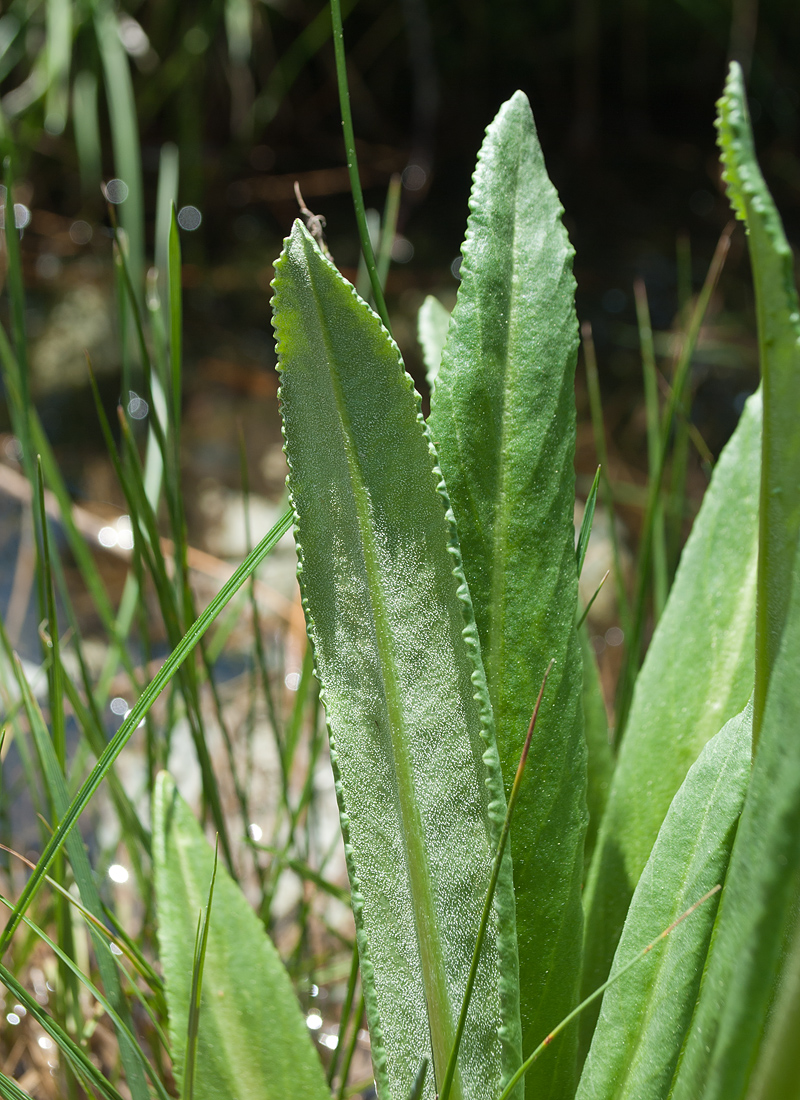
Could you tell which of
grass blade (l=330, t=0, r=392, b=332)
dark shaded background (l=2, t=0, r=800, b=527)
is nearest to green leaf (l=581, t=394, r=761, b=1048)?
grass blade (l=330, t=0, r=392, b=332)

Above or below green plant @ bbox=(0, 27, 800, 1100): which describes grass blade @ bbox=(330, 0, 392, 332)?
above

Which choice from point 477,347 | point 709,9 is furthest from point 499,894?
point 709,9

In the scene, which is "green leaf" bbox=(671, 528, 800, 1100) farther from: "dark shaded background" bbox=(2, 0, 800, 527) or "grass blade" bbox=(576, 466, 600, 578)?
"dark shaded background" bbox=(2, 0, 800, 527)

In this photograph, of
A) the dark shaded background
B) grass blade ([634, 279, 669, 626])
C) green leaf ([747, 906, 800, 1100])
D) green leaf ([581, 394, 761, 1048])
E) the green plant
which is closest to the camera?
green leaf ([747, 906, 800, 1100])

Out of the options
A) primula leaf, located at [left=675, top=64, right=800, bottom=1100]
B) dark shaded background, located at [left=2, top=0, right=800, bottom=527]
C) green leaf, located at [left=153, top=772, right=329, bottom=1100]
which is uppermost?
dark shaded background, located at [left=2, top=0, right=800, bottom=527]

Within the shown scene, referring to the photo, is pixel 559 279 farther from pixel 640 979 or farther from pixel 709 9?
pixel 709 9

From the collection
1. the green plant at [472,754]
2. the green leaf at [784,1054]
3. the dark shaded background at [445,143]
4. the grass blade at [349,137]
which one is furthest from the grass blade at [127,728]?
the dark shaded background at [445,143]

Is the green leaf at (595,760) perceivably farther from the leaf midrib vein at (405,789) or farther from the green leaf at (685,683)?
the leaf midrib vein at (405,789)
